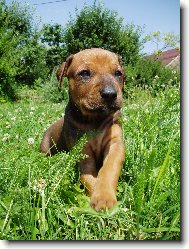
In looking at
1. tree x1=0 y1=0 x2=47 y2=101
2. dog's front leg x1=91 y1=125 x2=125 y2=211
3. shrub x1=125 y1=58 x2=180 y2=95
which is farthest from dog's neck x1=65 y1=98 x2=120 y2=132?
shrub x1=125 y1=58 x2=180 y2=95

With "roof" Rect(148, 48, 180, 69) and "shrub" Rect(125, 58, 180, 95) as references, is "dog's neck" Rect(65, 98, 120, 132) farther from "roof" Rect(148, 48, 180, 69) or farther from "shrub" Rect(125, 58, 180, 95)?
"shrub" Rect(125, 58, 180, 95)

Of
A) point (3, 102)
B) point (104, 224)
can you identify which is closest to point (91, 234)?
point (104, 224)

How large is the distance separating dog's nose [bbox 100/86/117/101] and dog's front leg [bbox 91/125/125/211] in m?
0.34

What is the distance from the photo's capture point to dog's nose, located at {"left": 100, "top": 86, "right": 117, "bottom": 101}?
2.70 metres

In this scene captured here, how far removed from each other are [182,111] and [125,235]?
2.97 feet

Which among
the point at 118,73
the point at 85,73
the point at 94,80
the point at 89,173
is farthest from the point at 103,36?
the point at 89,173

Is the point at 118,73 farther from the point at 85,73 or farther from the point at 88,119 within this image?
the point at 88,119

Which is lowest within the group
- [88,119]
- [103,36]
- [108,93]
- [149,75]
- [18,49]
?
[88,119]

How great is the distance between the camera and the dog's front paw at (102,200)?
7.21 feet

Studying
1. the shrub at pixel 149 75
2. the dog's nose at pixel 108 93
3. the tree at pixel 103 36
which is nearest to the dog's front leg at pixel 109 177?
the dog's nose at pixel 108 93

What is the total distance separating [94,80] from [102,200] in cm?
100

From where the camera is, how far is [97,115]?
291cm

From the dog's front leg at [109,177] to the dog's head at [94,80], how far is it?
0.26 meters

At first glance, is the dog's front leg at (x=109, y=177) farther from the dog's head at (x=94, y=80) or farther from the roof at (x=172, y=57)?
the roof at (x=172, y=57)
